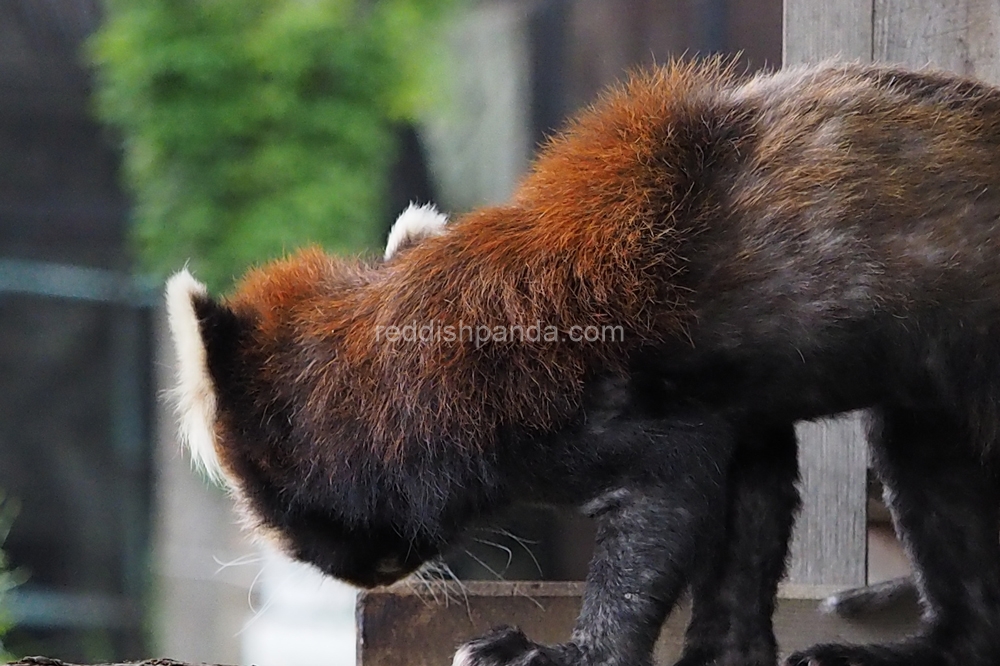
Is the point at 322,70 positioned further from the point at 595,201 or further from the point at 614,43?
the point at 595,201

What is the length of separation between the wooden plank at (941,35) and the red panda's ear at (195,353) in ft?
3.59

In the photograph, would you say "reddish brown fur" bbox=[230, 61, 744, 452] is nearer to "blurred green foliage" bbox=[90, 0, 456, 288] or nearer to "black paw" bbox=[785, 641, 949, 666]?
"black paw" bbox=[785, 641, 949, 666]

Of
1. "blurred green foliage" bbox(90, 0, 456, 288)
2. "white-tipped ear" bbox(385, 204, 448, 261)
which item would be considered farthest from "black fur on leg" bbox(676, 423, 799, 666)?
"blurred green foliage" bbox(90, 0, 456, 288)

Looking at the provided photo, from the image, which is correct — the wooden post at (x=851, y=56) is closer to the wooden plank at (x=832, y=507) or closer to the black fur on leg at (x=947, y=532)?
the wooden plank at (x=832, y=507)

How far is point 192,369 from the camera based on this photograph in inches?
57.6

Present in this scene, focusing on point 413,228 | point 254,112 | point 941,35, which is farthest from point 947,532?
point 254,112

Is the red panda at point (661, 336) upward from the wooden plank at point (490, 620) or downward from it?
upward

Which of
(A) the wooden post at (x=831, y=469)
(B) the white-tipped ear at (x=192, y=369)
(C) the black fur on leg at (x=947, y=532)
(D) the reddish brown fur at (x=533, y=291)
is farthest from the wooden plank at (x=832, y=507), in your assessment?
(B) the white-tipped ear at (x=192, y=369)

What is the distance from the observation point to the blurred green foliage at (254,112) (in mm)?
3113

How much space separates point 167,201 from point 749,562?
228cm

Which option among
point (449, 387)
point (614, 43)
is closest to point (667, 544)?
point (449, 387)

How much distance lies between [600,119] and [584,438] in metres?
0.44

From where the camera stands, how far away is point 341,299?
1.50 m

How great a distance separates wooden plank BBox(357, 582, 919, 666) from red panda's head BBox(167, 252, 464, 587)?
0.25 ft
